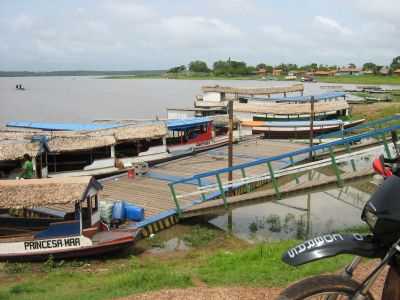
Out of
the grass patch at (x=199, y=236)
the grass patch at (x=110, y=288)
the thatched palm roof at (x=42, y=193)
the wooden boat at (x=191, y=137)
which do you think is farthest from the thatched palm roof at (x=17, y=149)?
the grass patch at (x=110, y=288)

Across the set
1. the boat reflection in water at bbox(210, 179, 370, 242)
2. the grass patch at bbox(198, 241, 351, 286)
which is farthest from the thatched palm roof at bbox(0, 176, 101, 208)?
the boat reflection in water at bbox(210, 179, 370, 242)

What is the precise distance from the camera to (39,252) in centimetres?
1234

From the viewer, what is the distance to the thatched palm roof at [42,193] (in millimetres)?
12141

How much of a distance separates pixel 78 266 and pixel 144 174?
8.21 metres

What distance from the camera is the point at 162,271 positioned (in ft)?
26.7

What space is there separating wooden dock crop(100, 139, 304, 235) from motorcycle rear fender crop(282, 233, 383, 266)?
11601 millimetres

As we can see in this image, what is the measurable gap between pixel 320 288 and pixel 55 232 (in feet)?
35.6

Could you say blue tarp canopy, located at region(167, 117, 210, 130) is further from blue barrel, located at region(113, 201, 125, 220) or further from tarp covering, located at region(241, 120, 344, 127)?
blue barrel, located at region(113, 201, 125, 220)

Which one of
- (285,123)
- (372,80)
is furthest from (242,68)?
(285,123)

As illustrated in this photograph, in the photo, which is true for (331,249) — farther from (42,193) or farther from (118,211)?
(118,211)

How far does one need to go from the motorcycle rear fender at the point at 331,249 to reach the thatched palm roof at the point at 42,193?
1004 centimetres

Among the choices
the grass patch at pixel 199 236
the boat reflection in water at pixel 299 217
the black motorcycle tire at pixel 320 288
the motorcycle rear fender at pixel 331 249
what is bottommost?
the grass patch at pixel 199 236

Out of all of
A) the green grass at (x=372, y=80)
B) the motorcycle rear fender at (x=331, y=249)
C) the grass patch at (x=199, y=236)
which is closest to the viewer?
the motorcycle rear fender at (x=331, y=249)

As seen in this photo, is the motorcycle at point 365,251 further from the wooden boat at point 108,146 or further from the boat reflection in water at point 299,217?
the wooden boat at point 108,146
